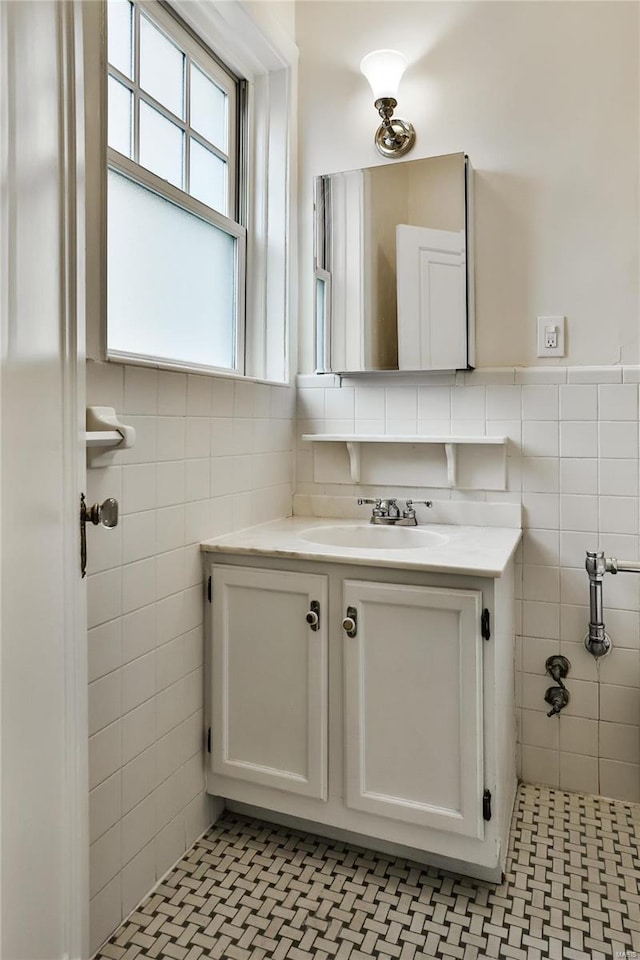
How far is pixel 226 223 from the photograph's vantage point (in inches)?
75.4

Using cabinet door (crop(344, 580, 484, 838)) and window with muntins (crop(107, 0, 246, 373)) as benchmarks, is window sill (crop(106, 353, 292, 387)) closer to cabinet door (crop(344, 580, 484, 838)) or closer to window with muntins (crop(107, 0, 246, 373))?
window with muntins (crop(107, 0, 246, 373))

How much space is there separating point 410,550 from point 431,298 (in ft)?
2.74

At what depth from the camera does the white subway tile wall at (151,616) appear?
4.14 feet

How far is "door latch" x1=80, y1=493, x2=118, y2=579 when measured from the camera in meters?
0.84

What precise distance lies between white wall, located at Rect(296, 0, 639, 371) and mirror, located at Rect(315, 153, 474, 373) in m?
0.08

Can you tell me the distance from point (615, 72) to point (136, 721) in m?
2.13

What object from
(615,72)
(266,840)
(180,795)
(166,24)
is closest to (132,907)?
(180,795)

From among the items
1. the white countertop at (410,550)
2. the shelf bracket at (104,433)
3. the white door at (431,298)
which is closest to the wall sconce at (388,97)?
the white door at (431,298)

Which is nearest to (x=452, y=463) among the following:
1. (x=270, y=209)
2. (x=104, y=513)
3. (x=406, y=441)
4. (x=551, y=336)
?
(x=406, y=441)

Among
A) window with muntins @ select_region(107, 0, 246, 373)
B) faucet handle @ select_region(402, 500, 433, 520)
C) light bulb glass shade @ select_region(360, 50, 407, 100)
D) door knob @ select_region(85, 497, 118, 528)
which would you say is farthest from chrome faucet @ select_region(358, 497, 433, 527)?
light bulb glass shade @ select_region(360, 50, 407, 100)

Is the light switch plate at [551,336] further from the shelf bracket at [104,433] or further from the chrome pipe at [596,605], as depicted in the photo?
the shelf bracket at [104,433]

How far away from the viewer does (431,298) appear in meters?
1.89

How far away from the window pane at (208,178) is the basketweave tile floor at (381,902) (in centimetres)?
181

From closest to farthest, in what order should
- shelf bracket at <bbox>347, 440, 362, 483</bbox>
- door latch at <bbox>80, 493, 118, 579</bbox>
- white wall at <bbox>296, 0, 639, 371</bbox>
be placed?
door latch at <bbox>80, 493, 118, 579</bbox> → white wall at <bbox>296, 0, 639, 371</bbox> → shelf bracket at <bbox>347, 440, 362, 483</bbox>
